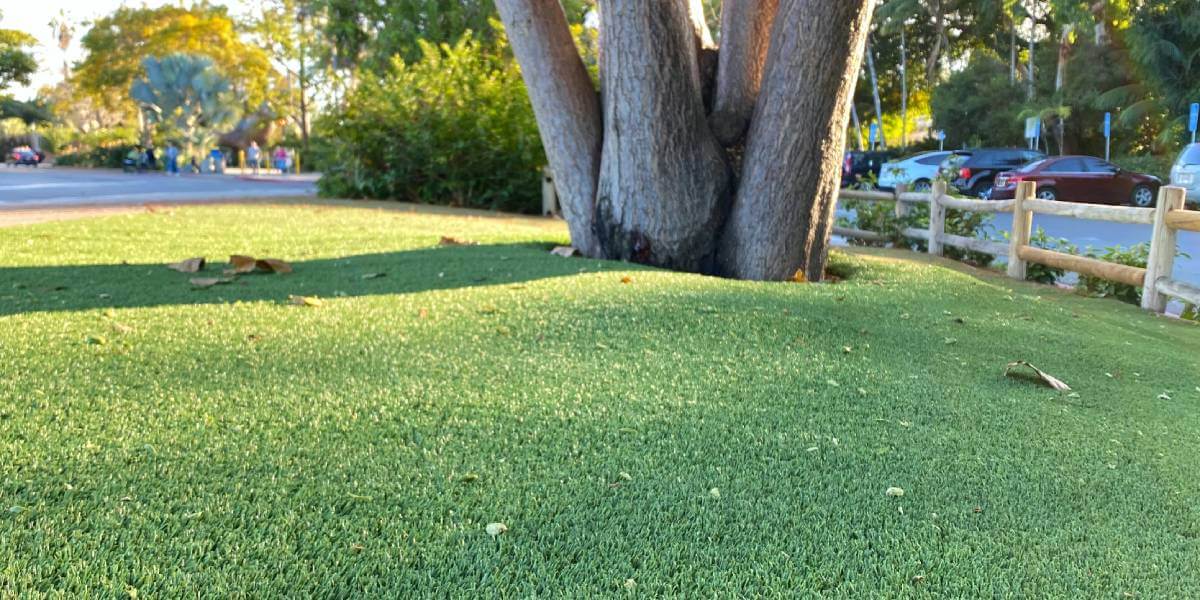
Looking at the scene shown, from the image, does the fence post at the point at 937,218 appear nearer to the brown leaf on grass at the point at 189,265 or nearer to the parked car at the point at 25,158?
the brown leaf on grass at the point at 189,265

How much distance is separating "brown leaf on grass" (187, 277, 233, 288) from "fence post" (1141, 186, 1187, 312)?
7.53 metres

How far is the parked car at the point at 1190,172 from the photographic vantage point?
16.8 m

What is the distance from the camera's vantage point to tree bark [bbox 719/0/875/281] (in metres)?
6.56

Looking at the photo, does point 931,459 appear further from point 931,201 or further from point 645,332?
point 931,201

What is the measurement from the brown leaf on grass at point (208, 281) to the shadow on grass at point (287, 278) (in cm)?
6

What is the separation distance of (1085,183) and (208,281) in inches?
864

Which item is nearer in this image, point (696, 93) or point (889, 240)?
point (696, 93)

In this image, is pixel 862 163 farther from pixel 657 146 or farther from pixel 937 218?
pixel 657 146

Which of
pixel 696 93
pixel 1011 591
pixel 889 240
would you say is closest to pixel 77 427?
pixel 1011 591

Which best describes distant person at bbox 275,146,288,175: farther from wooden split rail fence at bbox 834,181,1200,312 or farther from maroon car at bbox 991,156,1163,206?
wooden split rail fence at bbox 834,181,1200,312

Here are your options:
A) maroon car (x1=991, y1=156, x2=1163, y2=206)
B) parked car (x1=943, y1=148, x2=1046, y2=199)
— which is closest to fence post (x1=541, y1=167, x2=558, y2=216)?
maroon car (x1=991, y1=156, x2=1163, y2=206)

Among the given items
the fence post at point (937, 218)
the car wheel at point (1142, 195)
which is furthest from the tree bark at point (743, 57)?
the car wheel at point (1142, 195)

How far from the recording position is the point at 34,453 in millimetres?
2744

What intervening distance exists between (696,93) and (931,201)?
210 inches
